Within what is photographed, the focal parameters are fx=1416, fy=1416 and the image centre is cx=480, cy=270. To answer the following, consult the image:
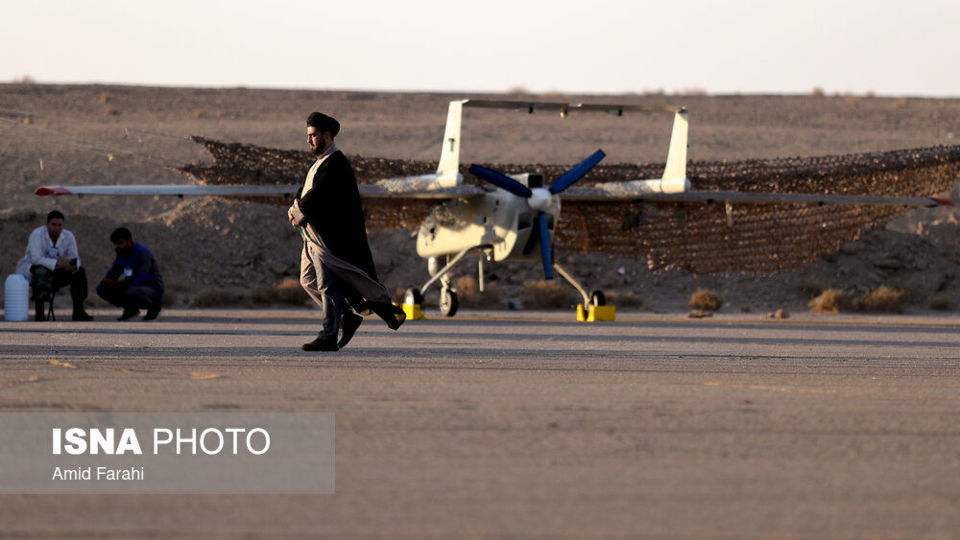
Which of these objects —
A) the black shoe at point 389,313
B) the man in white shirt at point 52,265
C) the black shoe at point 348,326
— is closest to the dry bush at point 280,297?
the man in white shirt at point 52,265

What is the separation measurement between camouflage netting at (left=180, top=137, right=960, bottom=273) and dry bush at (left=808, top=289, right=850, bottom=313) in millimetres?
1156

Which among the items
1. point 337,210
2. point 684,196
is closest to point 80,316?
point 337,210

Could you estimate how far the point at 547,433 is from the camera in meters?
7.57

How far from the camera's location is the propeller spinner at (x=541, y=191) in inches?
985

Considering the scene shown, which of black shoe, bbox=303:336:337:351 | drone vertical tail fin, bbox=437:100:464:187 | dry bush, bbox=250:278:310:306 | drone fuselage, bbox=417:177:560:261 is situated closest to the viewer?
black shoe, bbox=303:336:337:351

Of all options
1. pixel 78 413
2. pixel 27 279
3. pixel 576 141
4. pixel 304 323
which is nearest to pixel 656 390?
pixel 78 413

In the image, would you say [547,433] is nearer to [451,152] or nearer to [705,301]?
[451,152]

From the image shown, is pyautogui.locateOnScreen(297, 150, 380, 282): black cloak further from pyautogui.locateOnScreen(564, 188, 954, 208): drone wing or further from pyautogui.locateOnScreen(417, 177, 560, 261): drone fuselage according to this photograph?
pyautogui.locateOnScreen(564, 188, 954, 208): drone wing

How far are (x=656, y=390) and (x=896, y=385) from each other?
213 cm

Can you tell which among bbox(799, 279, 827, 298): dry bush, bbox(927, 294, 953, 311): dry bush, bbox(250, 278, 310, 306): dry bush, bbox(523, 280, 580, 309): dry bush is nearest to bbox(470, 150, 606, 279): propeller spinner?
A: bbox(523, 280, 580, 309): dry bush

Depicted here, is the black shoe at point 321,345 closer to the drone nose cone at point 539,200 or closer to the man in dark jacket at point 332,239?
the man in dark jacket at point 332,239

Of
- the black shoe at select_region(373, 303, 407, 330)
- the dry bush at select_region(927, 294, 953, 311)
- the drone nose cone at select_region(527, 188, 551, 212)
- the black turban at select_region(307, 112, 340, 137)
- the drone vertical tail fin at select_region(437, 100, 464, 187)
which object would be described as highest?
the drone vertical tail fin at select_region(437, 100, 464, 187)

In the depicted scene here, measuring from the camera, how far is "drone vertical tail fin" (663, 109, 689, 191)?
25547 mm

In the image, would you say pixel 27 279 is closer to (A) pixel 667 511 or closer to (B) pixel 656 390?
(B) pixel 656 390
